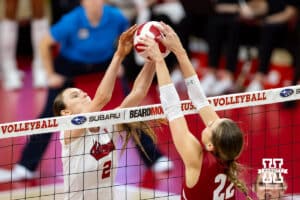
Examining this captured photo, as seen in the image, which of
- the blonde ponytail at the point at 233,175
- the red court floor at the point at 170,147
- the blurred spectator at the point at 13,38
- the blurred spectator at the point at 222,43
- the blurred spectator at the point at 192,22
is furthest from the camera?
the blurred spectator at the point at 13,38

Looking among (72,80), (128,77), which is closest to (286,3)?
(128,77)

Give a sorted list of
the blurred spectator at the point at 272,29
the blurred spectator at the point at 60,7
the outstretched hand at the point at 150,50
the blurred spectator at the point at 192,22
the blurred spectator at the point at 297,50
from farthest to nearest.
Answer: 1. the blurred spectator at the point at 60,7
2. the blurred spectator at the point at 192,22
3. the blurred spectator at the point at 272,29
4. the blurred spectator at the point at 297,50
5. the outstretched hand at the point at 150,50

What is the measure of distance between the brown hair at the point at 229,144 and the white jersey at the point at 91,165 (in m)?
1.02

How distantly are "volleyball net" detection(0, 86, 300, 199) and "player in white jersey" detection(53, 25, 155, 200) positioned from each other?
14 cm

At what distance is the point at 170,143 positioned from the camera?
31.1ft

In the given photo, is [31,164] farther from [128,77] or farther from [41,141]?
[128,77]

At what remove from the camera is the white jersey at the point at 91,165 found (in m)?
5.96

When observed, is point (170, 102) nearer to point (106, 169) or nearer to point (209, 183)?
point (209, 183)

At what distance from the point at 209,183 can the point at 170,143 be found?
14.1 ft

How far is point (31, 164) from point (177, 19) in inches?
150

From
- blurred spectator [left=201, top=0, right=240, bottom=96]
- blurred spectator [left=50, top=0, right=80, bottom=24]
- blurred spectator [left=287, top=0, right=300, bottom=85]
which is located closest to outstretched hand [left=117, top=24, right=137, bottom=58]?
blurred spectator [left=287, top=0, right=300, bottom=85]

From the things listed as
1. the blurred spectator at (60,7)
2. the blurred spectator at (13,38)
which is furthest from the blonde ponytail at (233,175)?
the blurred spectator at (60,7)

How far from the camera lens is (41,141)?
891 centimetres

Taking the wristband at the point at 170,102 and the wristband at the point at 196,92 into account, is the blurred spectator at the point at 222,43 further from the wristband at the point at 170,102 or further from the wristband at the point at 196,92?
the wristband at the point at 170,102
